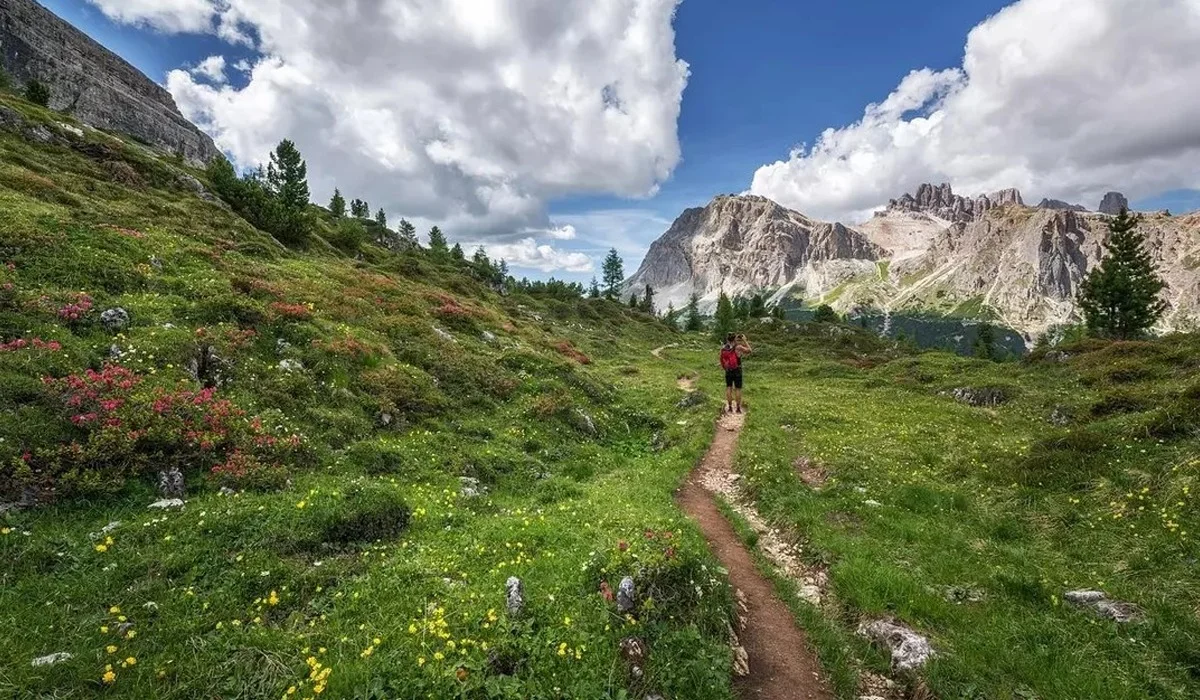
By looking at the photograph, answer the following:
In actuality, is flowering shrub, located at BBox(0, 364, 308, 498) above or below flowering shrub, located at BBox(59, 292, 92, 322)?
below

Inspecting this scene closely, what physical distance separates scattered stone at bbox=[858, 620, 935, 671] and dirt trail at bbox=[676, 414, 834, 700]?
1.32 m

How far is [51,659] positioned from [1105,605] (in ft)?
60.3

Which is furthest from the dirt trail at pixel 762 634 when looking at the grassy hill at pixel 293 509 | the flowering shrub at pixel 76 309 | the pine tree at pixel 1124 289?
the pine tree at pixel 1124 289

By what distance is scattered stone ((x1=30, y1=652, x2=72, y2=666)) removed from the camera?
25.8 feet

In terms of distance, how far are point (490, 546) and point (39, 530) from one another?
873 centimetres

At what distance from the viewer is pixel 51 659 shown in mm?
7977

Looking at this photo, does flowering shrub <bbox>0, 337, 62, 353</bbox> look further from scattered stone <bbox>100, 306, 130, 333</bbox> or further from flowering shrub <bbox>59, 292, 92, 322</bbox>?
scattered stone <bbox>100, 306, 130, 333</bbox>

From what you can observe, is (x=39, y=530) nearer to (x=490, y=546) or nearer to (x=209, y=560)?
(x=209, y=560)

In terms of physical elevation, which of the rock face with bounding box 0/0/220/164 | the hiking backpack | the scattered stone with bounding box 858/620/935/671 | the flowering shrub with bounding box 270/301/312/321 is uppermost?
the rock face with bounding box 0/0/220/164

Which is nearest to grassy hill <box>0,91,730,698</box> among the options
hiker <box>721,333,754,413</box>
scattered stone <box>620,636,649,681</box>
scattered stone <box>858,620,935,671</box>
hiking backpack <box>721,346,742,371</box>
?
scattered stone <box>620,636,649,681</box>

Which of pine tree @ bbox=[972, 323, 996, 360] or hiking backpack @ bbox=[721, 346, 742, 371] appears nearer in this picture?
hiking backpack @ bbox=[721, 346, 742, 371]

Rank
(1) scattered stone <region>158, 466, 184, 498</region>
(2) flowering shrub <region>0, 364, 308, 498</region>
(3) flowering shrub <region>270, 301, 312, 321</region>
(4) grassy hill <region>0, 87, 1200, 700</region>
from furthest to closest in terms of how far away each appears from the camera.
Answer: (3) flowering shrub <region>270, 301, 312, 321</region> < (1) scattered stone <region>158, 466, 184, 498</region> < (2) flowering shrub <region>0, 364, 308, 498</region> < (4) grassy hill <region>0, 87, 1200, 700</region>

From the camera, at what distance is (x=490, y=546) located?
12.3 meters

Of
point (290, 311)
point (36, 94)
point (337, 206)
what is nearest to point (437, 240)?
point (337, 206)
